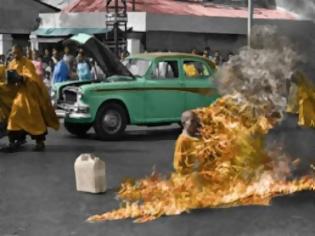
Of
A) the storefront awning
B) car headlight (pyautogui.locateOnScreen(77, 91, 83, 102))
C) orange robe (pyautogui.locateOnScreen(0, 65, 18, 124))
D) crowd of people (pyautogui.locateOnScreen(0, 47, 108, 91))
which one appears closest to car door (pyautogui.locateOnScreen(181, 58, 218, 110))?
car headlight (pyautogui.locateOnScreen(77, 91, 83, 102))

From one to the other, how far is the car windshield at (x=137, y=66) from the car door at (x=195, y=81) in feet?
2.40

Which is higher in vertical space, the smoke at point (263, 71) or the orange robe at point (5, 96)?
the smoke at point (263, 71)

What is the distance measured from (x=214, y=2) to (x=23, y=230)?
95.9 feet

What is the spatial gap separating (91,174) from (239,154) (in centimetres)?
190

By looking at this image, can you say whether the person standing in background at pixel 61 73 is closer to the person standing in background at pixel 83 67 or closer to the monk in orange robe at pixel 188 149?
the person standing in background at pixel 83 67

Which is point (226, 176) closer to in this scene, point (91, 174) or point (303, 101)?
point (303, 101)

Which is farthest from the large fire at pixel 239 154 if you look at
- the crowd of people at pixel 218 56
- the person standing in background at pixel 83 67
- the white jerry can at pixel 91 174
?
the person standing in background at pixel 83 67

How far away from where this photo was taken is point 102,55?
596 inches

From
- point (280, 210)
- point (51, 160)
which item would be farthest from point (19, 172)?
point (280, 210)

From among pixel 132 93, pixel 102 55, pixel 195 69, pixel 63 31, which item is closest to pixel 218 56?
pixel 195 69

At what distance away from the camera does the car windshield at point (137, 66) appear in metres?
14.8

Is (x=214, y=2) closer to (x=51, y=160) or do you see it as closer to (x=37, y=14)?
(x=37, y=14)

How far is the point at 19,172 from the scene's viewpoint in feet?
35.6

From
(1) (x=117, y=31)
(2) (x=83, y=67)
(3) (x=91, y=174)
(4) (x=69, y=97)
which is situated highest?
(1) (x=117, y=31)
